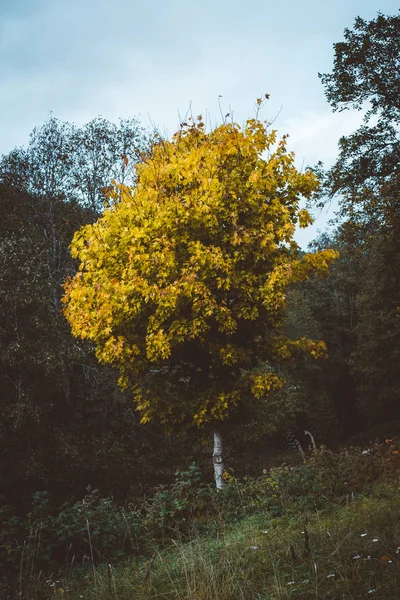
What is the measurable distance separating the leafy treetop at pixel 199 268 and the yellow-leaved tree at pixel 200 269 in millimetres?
24

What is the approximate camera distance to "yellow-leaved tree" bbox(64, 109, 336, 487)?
8898mm

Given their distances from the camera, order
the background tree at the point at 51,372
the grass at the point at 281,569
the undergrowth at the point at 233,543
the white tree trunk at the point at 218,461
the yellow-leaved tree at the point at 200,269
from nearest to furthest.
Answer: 1. the grass at the point at 281,569
2. the undergrowth at the point at 233,543
3. the yellow-leaved tree at the point at 200,269
4. the white tree trunk at the point at 218,461
5. the background tree at the point at 51,372

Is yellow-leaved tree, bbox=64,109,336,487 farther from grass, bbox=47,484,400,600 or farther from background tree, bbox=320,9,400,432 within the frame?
grass, bbox=47,484,400,600

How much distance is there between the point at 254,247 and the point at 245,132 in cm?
259

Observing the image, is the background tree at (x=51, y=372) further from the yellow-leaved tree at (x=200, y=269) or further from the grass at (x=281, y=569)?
the grass at (x=281, y=569)

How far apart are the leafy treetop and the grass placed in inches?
179

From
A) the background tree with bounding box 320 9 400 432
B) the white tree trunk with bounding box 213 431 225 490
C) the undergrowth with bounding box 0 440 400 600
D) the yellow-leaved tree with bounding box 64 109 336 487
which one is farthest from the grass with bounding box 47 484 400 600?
the background tree with bounding box 320 9 400 432

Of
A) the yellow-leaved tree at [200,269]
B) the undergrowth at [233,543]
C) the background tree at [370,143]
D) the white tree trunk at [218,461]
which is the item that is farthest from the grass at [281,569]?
the background tree at [370,143]

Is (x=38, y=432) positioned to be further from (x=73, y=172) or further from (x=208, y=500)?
(x=73, y=172)

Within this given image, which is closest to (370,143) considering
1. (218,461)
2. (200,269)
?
(200,269)

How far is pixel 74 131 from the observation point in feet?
60.5

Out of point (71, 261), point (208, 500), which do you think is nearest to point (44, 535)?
point (208, 500)

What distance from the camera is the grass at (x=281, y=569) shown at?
321 cm

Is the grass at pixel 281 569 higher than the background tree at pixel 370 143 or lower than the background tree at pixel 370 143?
lower
